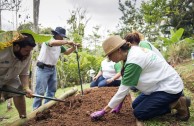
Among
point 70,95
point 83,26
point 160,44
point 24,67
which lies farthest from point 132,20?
point 24,67

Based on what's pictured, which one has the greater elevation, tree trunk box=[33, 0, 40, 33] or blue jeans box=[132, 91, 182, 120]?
tree trunk box=[33, 0, 40, 33]

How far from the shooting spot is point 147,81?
4184mm

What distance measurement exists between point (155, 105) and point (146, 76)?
1.51 ft

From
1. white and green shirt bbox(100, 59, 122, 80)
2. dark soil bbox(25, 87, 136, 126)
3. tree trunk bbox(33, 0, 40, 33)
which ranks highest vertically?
tree trunk bbox(33, 0, 40, 33)

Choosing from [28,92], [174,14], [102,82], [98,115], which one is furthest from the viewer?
[174,14]

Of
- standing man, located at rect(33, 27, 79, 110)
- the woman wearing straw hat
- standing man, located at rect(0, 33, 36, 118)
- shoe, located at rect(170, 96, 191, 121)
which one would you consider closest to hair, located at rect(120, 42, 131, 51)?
the woman wearing straw hat

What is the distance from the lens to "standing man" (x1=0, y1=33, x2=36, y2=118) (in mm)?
4199

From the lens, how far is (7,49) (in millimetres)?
4301

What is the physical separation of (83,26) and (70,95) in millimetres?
15574

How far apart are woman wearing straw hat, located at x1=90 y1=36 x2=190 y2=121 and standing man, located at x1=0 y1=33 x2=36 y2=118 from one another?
3.59ft

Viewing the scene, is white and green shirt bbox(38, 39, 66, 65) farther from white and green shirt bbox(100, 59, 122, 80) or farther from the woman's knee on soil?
the woman's knee on soil

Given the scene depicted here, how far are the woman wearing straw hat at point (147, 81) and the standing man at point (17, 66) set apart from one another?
109 cm

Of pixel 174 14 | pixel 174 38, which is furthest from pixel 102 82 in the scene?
pixel 174 14

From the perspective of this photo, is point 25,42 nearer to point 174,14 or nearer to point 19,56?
point 19,56
